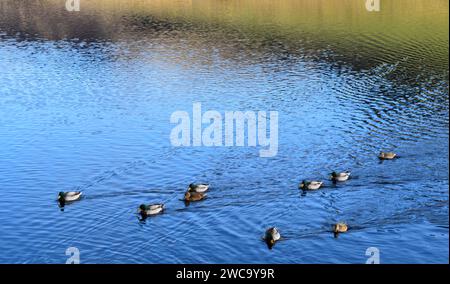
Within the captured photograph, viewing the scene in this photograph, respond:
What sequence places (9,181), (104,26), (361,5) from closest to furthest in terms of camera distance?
(9,181) → (104,26) → (361,5)

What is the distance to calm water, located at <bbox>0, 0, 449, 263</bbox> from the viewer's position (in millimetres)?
40625

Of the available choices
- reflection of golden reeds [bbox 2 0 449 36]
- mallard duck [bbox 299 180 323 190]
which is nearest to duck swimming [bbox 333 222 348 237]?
mallard duck [bbox 299 180 323 190]

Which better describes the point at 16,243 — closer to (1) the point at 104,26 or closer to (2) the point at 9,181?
(2) the point at 9,181

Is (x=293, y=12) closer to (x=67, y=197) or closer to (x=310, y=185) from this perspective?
(x=310, y=185)

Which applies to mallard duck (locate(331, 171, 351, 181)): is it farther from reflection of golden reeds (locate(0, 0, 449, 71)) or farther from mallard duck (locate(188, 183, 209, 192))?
reflection of golden reeds (locate(0, 0, 449, 71))

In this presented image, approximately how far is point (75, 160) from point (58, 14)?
212 feet

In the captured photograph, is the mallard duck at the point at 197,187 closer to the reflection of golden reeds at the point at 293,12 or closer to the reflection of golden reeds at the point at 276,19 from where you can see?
the reflection of golden reeds at the point at 276,19

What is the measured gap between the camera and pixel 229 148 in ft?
179

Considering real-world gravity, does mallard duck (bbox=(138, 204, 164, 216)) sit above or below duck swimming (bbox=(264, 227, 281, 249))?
above

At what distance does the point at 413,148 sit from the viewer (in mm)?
54281

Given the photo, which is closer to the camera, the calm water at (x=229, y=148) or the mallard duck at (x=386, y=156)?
the calm water at (x=229, y=148)

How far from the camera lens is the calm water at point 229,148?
133ft

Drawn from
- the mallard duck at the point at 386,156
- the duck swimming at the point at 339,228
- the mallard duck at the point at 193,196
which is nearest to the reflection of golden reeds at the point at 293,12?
the mallard duck at the point at 386,156
